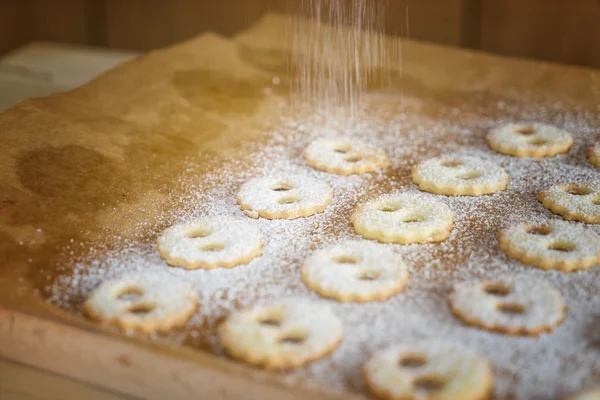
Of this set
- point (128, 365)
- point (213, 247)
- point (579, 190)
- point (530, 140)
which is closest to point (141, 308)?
point (128, 365)

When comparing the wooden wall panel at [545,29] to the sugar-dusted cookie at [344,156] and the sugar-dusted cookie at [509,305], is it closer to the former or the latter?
the sugar-dusted cookie at [344,156]

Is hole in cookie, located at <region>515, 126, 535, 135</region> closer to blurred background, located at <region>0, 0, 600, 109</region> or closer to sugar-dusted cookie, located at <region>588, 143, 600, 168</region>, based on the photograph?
sugar-dusted cookie, located at <region>588, 143, 600, 168</region>

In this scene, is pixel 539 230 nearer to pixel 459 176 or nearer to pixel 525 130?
pixel 459 176

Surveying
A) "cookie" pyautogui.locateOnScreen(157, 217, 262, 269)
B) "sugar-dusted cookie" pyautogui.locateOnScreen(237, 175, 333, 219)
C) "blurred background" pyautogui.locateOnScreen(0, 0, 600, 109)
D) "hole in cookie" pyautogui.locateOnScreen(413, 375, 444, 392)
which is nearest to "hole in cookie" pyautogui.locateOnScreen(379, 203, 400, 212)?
"sugar-dusted cookie" pyautogui.locateOnScreen(237, 175, 333, 219)

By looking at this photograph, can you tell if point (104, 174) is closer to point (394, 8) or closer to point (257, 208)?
point (257, 208)

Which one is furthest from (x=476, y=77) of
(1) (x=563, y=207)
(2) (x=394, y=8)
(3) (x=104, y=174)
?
(3) (x=104, y=174)

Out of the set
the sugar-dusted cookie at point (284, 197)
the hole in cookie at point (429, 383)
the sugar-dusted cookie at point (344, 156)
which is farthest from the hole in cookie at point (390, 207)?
the hole in cookie at point (429, 383)
